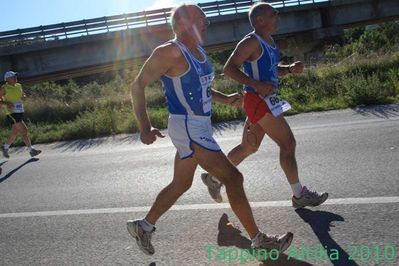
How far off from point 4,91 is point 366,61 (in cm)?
994

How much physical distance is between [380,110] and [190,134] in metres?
6.63

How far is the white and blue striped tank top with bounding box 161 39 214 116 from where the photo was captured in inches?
149

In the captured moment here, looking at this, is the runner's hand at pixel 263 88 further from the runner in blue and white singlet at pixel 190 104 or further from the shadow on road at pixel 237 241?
the shadow on road at pixel 237 241

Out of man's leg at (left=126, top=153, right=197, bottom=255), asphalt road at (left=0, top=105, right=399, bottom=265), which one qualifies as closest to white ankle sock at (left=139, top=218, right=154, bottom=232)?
man's leg at (left=126, top=153, right=197, bottom=255)

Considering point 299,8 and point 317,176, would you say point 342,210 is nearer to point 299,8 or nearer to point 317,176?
point 317,176

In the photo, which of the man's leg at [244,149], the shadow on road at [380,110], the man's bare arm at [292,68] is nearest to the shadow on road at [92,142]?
the shadow on road at [380,110]

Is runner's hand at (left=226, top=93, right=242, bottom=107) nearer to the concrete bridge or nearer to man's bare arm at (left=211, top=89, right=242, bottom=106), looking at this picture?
man's bare arm at (left=211, top=89, right=242, bottom=106)

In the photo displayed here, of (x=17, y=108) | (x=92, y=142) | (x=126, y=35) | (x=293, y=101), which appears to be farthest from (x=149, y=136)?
(x=126, y=35)

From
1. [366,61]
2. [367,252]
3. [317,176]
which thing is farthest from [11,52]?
[367,252]

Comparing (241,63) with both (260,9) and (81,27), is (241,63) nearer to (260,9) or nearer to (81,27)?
(260,9)

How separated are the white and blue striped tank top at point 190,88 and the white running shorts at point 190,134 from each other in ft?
0.18

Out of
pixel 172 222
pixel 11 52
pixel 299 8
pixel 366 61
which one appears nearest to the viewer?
pixel 172 222

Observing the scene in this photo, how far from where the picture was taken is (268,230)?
4.26 m

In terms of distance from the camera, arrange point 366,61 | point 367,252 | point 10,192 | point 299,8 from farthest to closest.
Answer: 1. point 299,8
2. point 366,61
3. point 10,192
4. point 367,252
